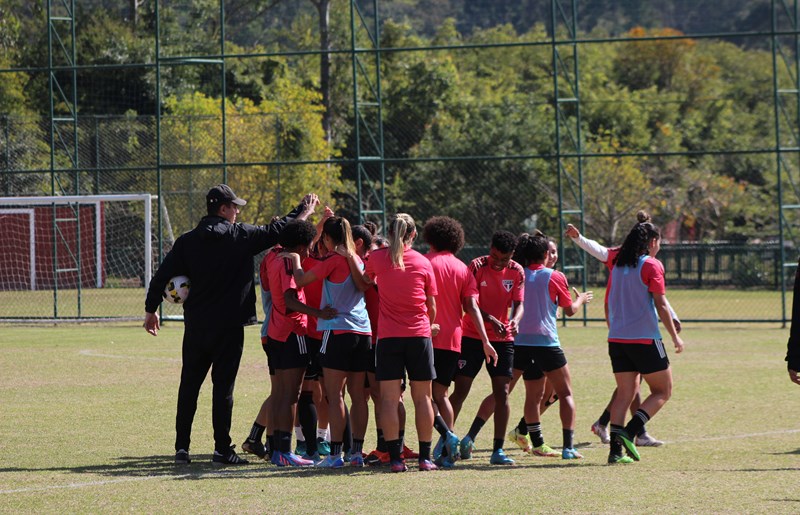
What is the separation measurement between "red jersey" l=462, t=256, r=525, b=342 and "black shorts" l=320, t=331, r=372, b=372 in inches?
38.4

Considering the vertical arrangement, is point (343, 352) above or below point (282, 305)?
below

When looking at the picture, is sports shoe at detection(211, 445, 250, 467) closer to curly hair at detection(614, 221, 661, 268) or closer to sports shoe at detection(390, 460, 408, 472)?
sports shoe at detection(390, 460, 408, 472)

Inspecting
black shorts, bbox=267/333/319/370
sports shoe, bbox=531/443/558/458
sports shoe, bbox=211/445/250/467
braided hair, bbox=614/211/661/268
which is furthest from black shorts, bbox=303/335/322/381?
braided hair, bbox=614/211/661/268

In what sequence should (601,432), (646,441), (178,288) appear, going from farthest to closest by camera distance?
(601,432) → (646,441) → (178,288)

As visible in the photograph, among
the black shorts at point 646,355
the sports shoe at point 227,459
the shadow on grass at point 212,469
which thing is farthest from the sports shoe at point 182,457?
the black shorts at point 646,355

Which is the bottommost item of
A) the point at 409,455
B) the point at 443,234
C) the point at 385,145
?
the point at 409,455

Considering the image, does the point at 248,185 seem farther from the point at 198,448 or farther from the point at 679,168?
the point at 679,168

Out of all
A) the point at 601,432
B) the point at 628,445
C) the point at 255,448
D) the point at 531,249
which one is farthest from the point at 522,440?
the point at 255,448

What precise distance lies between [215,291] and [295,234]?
768 mm

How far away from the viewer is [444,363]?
9102mm

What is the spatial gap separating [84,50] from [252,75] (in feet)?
18.0

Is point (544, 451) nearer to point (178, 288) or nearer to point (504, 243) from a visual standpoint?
point (504, 243)

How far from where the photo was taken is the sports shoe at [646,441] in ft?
32.2

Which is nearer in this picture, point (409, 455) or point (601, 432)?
point (409, 455)
